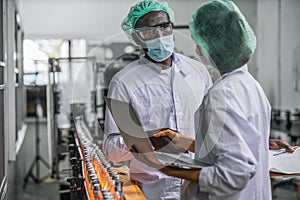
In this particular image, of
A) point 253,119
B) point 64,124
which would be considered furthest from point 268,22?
point 253,119

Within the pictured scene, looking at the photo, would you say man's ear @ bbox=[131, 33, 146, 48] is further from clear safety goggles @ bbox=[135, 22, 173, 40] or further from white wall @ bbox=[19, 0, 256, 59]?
white wall @ bbox=[19, 0, 256, 59]

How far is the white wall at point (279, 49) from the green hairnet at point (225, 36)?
412cm

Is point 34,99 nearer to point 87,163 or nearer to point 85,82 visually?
Answer: point 85,82

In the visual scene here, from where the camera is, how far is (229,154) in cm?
120

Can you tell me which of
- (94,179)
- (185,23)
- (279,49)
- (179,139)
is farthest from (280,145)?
(185,23)

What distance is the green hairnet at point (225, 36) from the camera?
130 cm

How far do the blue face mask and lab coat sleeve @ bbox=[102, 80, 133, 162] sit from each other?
0.21 meters

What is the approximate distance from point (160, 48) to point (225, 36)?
0.59 meters

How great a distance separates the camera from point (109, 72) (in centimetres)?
422

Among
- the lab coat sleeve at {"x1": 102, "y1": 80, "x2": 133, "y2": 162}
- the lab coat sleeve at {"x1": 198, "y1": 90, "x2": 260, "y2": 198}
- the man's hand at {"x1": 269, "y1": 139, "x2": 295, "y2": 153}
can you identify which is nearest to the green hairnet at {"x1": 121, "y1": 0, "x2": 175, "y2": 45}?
the lab coat sleeve at {"x1": 102, "y1": 80, "x2": 133, "y2": 162}

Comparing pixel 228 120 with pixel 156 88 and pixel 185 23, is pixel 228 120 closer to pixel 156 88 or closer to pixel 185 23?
pixel 156 88

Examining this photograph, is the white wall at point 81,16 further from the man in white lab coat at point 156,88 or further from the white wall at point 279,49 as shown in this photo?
the man in white lab coat at point 156,88

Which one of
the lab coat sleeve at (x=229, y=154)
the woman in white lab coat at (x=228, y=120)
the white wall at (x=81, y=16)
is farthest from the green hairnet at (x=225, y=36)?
the white wall at (x=81, y=16)

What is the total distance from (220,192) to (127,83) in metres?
0.69
